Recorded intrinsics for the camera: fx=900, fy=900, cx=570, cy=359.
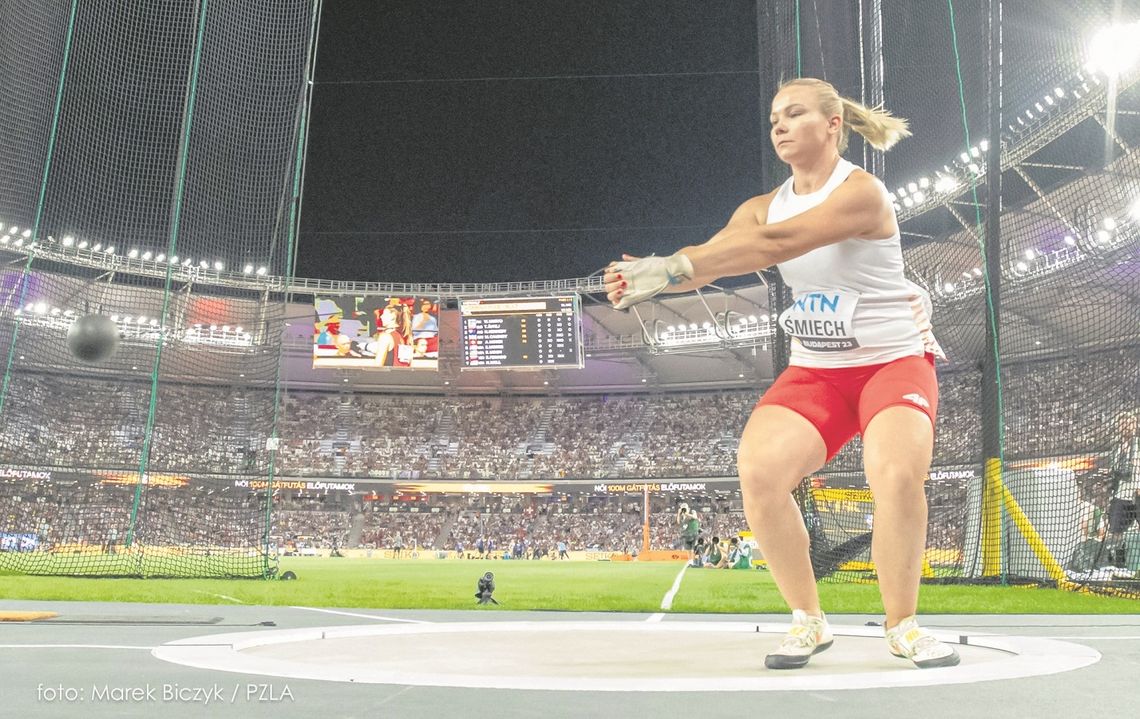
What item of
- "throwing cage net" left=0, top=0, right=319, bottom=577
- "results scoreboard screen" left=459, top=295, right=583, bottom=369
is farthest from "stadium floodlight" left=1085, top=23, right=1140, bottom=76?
"results scoreboard screen" left=459, top=295, right=583, bottom=369

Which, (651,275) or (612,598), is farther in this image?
(612,598)

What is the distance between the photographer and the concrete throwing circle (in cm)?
240

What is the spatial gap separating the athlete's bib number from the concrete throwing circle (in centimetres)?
110

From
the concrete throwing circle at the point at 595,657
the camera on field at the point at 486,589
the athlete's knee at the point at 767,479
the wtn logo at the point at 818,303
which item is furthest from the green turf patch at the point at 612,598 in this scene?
the wtn logo at the point at 818,303

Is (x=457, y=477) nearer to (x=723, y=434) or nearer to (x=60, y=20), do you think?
(x=723, y=434)

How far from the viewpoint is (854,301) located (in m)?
3.14

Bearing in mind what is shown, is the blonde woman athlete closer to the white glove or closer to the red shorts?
the red shorts

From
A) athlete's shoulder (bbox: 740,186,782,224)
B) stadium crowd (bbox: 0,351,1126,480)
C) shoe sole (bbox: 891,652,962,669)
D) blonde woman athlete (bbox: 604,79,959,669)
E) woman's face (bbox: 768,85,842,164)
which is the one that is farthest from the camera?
stadium crowd (bbox: 0,351,1126,480)

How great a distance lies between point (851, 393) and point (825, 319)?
1.11 ft

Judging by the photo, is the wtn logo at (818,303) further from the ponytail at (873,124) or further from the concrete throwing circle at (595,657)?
the concrete throwing circle at (595,657)

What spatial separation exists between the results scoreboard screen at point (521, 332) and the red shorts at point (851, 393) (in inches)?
1158

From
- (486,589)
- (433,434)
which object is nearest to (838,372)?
(486,589)

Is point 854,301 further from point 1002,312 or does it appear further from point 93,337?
point 93,337

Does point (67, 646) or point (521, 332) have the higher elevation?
point (521, 332)
